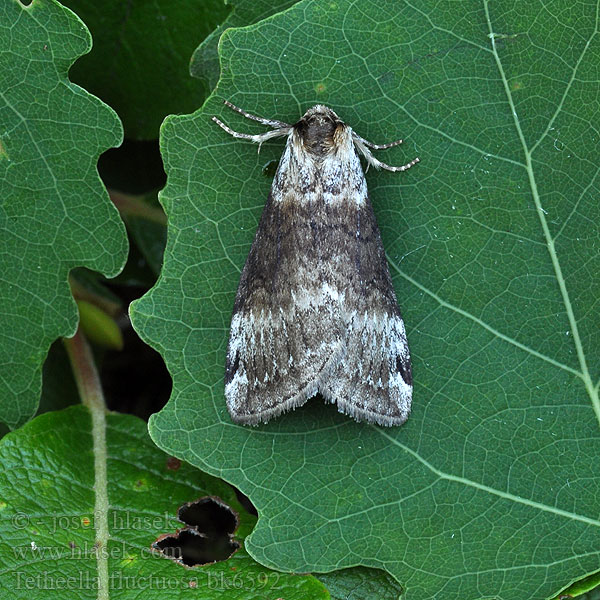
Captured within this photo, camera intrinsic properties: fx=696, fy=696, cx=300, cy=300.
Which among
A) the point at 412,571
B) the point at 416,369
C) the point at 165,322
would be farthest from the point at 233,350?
the point at 412,571

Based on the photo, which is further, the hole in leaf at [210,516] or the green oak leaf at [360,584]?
the hole in leaf at [210,516]

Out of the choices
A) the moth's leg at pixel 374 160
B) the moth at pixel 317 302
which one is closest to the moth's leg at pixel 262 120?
the moth at pixel 317 302

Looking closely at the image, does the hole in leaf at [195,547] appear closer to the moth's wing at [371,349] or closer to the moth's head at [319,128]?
the moth's wing at [371,349]

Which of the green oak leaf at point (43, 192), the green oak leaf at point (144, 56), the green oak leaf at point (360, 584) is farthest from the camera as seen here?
the green oak leaf at point (144, 56)

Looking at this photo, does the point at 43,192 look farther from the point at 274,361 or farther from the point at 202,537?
the point at 202,537

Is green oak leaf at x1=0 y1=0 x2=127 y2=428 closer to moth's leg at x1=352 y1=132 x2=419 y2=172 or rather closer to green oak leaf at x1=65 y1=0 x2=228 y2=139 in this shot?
green oak leaf at x1=65 y1=0 x2=228 y2=139

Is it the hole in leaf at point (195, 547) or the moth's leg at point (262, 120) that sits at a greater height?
the moth's leg at point (262, 120)

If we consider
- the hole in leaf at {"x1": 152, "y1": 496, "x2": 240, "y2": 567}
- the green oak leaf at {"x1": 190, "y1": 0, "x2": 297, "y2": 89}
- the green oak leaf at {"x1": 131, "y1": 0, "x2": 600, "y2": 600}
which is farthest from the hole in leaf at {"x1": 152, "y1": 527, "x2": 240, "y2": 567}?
the green oak leaf at {"x1": 190, "y1": 0, "x2": 297, "y2": 89}
